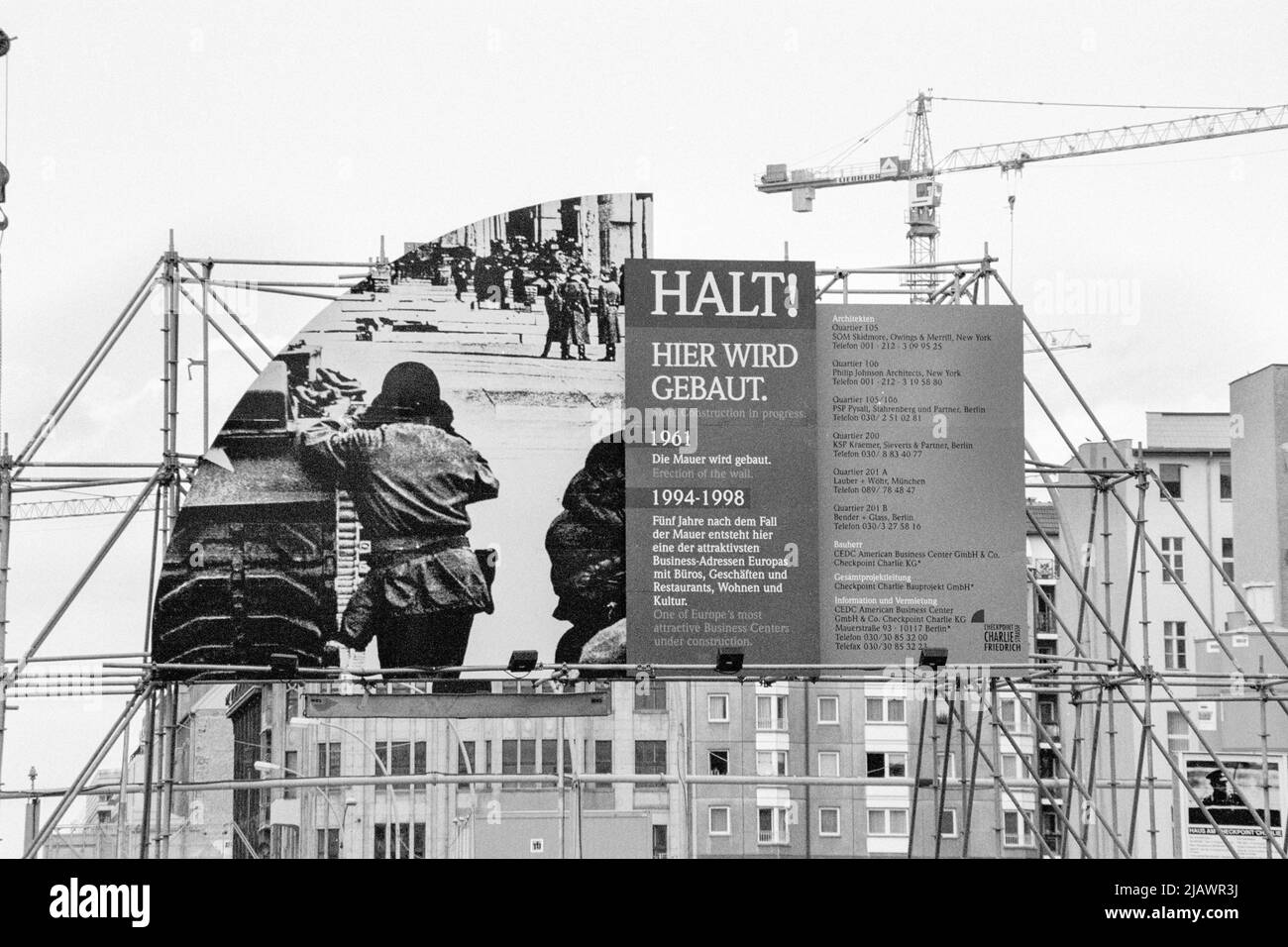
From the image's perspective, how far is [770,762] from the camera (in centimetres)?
7456

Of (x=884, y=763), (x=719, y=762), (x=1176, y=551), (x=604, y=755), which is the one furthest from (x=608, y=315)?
(x=884, y=763)

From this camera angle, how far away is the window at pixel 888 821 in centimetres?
7544

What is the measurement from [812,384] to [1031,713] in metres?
4.49

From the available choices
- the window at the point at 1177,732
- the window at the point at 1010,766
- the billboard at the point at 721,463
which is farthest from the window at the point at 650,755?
the billboard at the point at 721,463

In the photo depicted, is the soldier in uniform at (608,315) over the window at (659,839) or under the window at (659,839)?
over

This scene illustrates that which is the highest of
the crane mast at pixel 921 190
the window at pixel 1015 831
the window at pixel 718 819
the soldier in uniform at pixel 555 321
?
the crane mast at pixel 921 190

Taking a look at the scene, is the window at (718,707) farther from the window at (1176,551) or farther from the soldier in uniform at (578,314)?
the soldier in uniform at (578,314)

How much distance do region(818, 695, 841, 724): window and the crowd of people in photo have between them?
2255 inches

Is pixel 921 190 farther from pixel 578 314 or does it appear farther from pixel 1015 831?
pixel 578 314

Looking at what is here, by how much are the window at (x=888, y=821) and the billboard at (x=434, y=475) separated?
57.5 meters

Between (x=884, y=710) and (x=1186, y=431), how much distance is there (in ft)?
53.6

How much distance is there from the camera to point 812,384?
19984mm

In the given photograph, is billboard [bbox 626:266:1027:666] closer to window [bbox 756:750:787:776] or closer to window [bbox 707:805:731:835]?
window [bbox 707:805:731:835]
